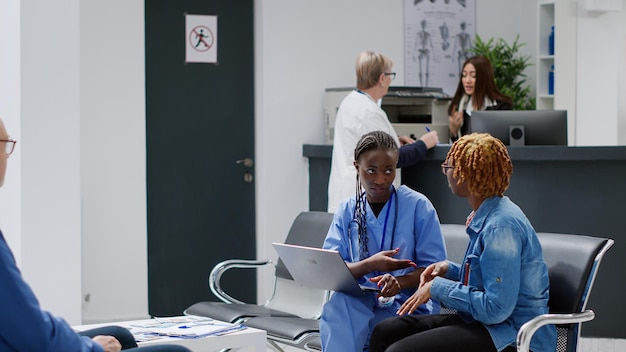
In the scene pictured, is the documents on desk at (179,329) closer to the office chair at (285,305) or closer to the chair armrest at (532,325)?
the office chair at (285,305)

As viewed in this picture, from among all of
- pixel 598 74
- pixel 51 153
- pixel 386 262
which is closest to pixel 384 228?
pixel 386 262

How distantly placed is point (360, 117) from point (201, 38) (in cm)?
179

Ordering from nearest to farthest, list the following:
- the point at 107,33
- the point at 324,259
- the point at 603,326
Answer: the point at 324,259 < the point at 603,326 < the point at 107,33

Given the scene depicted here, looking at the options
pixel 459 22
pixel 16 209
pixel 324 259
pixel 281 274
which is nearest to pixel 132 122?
pixel 16 209


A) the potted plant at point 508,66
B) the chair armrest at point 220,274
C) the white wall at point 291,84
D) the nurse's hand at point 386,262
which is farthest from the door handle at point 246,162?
the nurse's hand at point 386,262

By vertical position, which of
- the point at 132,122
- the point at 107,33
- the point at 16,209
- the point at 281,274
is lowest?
the point at 281,274

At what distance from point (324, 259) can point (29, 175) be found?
81.6 inches

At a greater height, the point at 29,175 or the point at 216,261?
the point at 29,175

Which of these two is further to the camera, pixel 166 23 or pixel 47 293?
pixel 166 23

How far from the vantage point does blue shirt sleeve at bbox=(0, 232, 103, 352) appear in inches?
85.9

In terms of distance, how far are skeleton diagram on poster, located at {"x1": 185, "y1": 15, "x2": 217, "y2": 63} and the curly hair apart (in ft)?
11.5

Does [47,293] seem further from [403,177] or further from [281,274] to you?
[403,177]

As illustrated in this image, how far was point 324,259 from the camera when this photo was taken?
3098 millimetres

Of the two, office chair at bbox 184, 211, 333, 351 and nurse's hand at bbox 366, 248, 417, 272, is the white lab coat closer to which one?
office chair at bbox 184, 211, 333, 351
